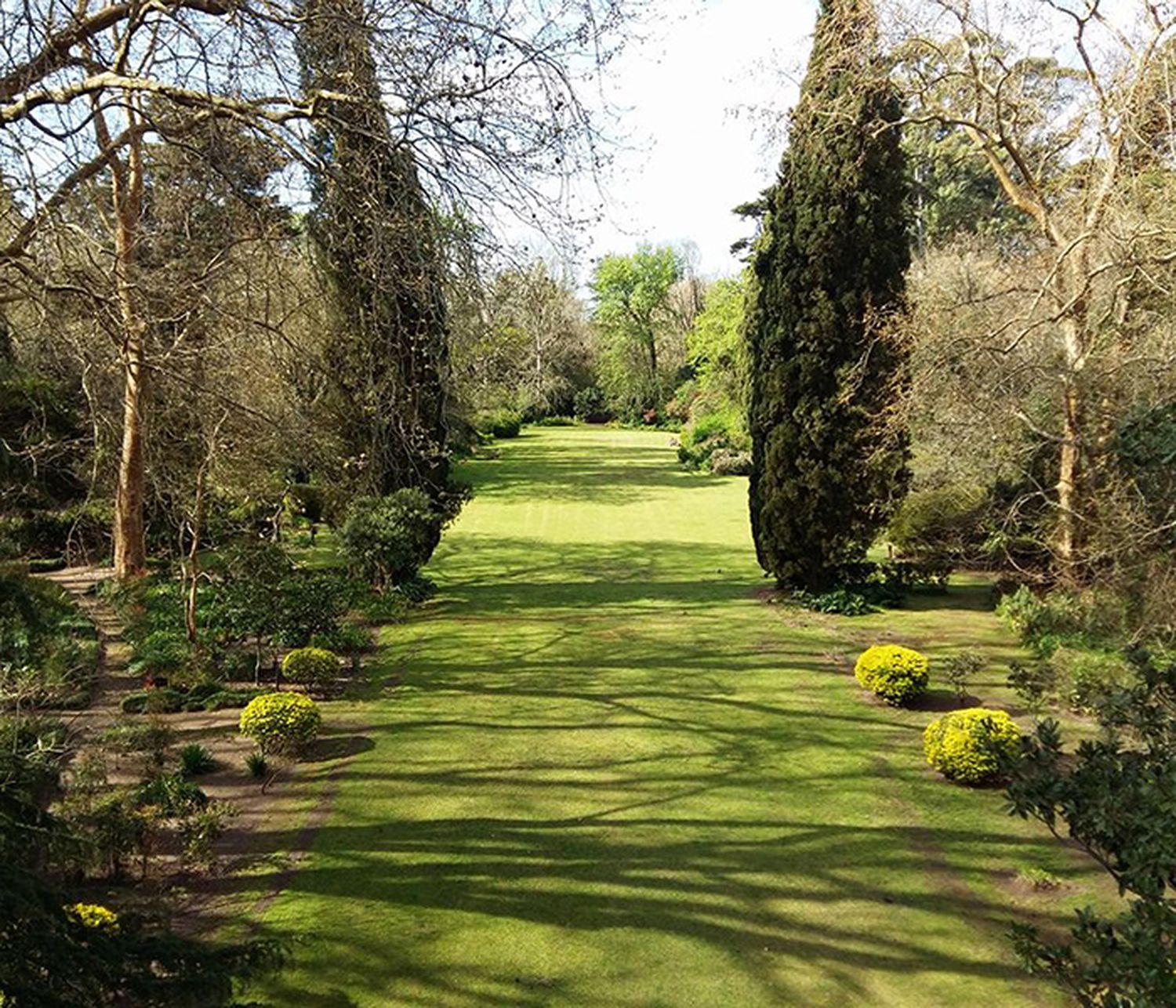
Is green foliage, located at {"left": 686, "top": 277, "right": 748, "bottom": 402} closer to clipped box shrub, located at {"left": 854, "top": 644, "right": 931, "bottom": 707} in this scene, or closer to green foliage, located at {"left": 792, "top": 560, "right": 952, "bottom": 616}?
green foliage, located at {"left": 792, "top": 560, "right": 952, "bottom": 616}

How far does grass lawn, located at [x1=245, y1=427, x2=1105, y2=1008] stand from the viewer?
17.5 ft

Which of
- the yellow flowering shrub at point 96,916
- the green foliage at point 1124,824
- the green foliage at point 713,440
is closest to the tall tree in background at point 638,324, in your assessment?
the green foliage at point 713,440

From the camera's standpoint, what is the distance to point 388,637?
13336 mm

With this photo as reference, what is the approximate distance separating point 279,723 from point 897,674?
651cm

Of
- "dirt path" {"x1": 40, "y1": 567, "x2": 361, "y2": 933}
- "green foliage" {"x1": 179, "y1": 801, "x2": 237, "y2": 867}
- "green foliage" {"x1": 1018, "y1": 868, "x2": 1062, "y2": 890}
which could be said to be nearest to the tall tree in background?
"dirt path" {"x1": 40, "y1": 567, "x2": 361, "y2": 933}

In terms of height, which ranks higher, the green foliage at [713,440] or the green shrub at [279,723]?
the green foliage at [713,440]

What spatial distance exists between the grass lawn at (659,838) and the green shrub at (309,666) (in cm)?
61

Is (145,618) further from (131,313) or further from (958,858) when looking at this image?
(958,858)

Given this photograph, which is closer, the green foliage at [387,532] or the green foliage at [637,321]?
the green foliage at [387,532]

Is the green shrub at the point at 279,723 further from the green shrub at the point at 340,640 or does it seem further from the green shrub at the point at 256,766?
the green shrub at the point at 340,640

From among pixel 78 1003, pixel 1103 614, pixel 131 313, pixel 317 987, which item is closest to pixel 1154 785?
pixel 78 1003

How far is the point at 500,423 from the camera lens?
159 feet

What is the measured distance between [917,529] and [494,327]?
10.1 meters

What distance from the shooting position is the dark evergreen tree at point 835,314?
43.8ft
